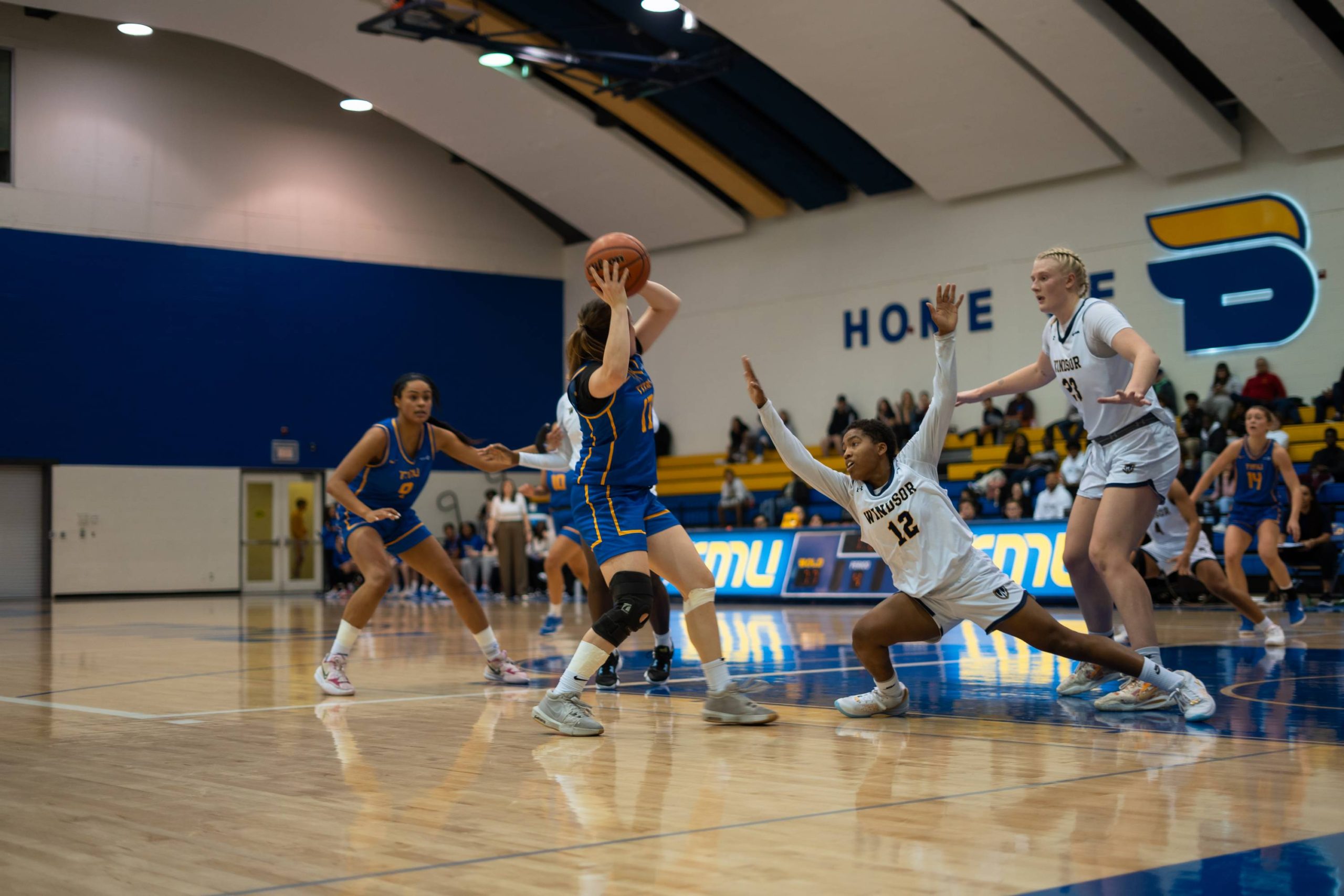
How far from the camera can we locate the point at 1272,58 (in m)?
17.1

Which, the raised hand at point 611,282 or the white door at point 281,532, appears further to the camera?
the white door at point 281,532

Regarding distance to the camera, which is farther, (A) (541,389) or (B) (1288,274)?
(A) (541,389)

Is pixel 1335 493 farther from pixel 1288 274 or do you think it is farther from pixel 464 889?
pixel 464 889

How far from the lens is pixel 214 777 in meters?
4.46

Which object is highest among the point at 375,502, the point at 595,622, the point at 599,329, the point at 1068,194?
the point at 1068,194

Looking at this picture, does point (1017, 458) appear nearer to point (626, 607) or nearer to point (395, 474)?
point (395, 474)

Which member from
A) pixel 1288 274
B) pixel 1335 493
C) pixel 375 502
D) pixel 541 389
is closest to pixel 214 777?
pixel 375 502

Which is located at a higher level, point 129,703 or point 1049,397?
point 1049,397

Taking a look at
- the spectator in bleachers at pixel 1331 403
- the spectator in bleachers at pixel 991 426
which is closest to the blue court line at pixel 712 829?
the spectator in bleachers at pixel 1331 403

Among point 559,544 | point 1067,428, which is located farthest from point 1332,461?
point 559,544

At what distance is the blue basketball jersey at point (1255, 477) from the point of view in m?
10.6

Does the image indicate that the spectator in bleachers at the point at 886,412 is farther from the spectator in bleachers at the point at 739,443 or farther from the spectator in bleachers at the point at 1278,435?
the spectator in bleachers at the point at 1278,435

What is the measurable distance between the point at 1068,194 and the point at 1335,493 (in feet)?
26.2

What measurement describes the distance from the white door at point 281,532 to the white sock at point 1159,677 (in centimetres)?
2323
